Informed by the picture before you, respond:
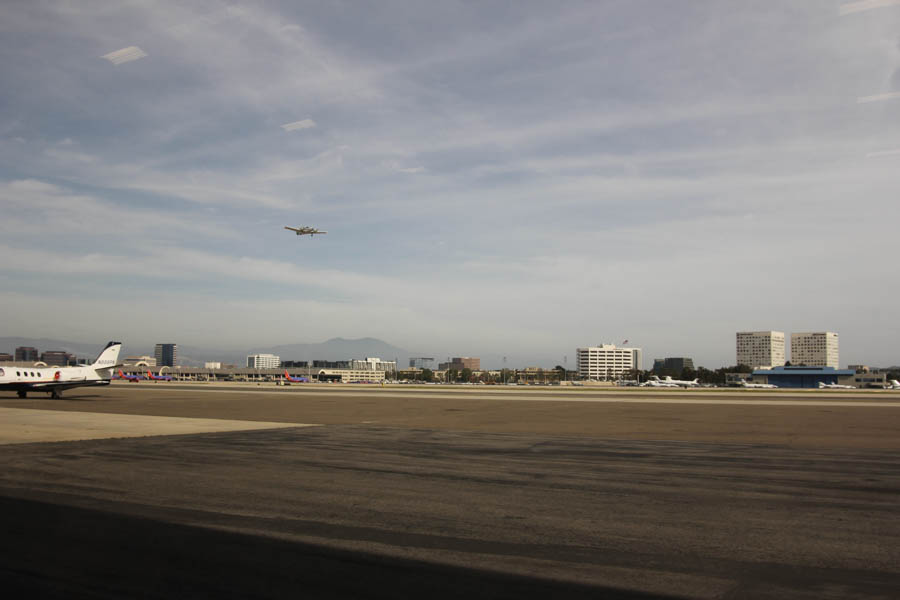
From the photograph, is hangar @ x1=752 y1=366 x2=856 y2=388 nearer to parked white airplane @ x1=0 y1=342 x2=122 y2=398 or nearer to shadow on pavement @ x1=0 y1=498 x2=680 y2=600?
parked white airplane @ x1=0 y1=342 x2=122 y2=398

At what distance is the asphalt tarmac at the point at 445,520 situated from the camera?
6758 mm

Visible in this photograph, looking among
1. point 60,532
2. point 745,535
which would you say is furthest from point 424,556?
point 60,532

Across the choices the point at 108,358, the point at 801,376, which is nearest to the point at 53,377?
the point at 108,358

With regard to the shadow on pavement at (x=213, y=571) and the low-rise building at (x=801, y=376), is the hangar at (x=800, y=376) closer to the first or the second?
the low-rise building at (x=801, y=376)

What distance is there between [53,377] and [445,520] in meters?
49.0

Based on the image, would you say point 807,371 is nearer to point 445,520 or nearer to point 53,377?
point 53,377

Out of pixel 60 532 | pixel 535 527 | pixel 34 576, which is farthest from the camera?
pixel 535 527

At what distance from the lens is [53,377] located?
1873 inches

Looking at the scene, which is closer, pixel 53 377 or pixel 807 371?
pixel 53 377

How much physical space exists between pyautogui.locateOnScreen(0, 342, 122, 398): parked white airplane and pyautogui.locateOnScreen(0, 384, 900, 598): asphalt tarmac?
3280 cm

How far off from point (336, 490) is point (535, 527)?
4479 millimetres

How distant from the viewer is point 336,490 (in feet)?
39.3

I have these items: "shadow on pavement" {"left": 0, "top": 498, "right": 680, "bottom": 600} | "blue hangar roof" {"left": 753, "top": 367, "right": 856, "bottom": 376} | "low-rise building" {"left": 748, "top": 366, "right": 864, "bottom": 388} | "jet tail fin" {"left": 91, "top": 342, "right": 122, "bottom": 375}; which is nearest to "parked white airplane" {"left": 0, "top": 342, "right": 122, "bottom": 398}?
"jet tail fin" {"left": 91, "top": 342, "right": 122, "bottom": 375}

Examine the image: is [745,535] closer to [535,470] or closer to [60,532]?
[535,470]
